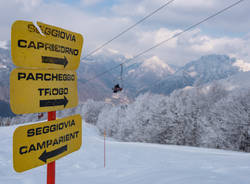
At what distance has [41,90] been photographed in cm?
214

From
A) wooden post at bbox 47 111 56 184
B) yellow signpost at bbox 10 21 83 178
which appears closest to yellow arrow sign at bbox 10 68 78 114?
yellow signpost at bbox 10 21 83 178

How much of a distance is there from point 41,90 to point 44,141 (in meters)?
0.60

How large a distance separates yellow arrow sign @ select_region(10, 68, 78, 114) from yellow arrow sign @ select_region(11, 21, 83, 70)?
3.9 inches

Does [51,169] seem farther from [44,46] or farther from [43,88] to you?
[44,46]

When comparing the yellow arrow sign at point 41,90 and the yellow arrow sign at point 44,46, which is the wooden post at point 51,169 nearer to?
the yellow arrow sign at point 41,90

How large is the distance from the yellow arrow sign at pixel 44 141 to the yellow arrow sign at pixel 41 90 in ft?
0.69

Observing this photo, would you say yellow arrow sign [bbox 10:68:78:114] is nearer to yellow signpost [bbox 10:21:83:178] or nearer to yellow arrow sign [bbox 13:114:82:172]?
yellow signpost [bbox 10:21:83:178]

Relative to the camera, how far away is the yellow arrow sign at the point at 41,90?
75.8 inches

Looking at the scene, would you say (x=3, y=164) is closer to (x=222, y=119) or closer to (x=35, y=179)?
(x=35, y=179)

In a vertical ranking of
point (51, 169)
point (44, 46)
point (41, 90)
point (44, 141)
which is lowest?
point (51, 169)

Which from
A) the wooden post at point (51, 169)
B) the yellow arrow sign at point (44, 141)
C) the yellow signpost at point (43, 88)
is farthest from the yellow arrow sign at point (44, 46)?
the yellow arrow sign at point (44, 141)

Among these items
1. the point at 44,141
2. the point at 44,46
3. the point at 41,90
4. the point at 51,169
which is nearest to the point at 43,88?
the point at 41,90

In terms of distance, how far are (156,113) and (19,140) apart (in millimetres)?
29088

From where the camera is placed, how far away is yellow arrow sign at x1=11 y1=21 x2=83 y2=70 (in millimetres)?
1953
